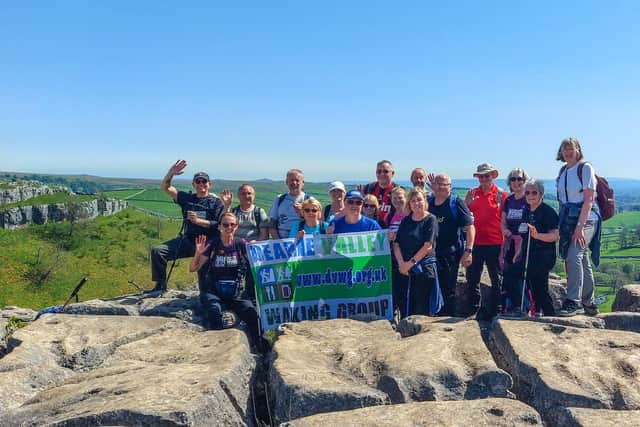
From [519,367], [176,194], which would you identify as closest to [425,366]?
[519,367]

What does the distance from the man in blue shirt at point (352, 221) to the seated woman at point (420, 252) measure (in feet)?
2.22

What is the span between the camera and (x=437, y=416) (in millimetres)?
5488

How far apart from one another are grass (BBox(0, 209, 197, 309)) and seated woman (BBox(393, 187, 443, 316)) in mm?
66815

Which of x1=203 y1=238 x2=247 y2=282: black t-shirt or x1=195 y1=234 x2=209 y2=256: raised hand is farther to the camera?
x1=195 y1=234 x2=209 y2=256: raised hand

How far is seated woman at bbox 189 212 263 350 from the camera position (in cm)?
945

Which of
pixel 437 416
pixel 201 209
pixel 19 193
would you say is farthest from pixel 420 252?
pixel 19 193

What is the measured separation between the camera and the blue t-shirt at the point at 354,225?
32.9 ft

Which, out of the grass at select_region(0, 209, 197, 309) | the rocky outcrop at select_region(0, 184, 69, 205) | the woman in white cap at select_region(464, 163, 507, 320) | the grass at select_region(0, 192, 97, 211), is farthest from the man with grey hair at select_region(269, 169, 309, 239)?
the rocky outcrop at select_region(0, 184, 69, 205)

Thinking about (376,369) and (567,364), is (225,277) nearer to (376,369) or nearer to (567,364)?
(376,369)

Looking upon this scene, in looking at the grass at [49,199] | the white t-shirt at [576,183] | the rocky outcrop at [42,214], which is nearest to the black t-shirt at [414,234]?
the white t-shirt at [576,183]

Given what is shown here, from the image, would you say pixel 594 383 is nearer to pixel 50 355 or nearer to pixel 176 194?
pixel 50 355

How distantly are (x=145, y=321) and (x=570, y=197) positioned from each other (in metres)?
8.41

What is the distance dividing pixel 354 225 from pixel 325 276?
4.11 ft

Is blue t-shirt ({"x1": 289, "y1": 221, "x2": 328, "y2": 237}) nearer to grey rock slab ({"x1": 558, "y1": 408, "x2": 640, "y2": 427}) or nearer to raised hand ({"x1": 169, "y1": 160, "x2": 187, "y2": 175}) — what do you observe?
raised hand ({"x1": 169, "y1": 160, "x2": 187, "y2": 175})
